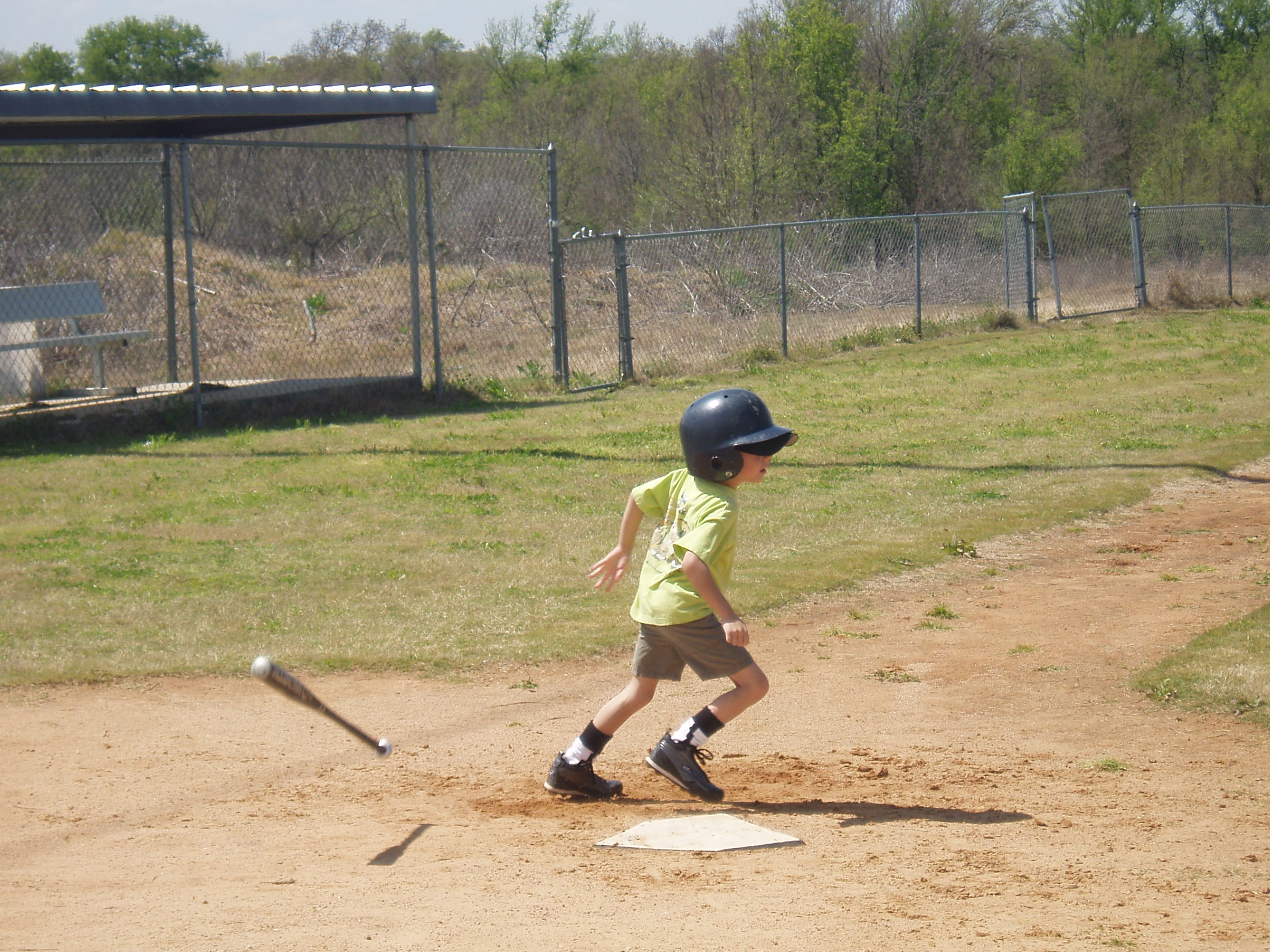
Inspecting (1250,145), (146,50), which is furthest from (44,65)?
(1250,145)

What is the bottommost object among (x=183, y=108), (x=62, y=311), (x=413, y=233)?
(x=62, y=311)

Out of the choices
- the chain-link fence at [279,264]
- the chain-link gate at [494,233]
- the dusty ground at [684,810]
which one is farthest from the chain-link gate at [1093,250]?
the dusty ground at [684,810]

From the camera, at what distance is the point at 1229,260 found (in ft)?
82.0

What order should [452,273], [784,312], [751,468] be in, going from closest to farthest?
1. [751,468]
2. [784,312]
3. [452,273]

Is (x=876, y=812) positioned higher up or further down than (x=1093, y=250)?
further down

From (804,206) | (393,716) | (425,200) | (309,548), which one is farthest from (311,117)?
(804,206)

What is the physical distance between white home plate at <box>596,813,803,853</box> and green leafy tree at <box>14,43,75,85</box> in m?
63.3

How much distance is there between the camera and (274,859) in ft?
12.9

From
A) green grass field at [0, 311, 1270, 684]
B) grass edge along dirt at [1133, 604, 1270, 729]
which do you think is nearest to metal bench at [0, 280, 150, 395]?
green grass field at [0, 311, 1270, 684]

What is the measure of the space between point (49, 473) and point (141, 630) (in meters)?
4.72

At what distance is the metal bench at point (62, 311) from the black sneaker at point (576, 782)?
32.3 ft

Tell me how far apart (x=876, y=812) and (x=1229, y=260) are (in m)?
24.0

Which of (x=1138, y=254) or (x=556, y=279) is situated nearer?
(x=556, y=279)

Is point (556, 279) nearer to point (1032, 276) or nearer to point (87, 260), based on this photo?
point (87, 260)
